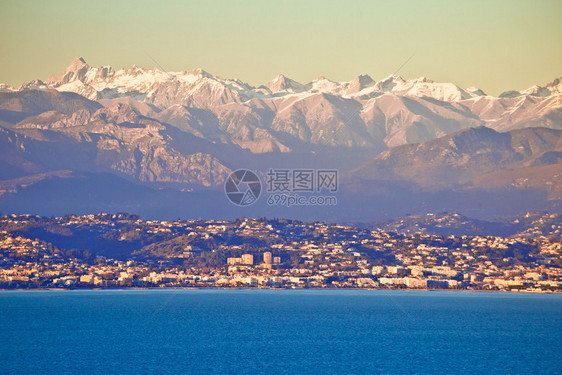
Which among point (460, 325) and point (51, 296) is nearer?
point (460, 325)

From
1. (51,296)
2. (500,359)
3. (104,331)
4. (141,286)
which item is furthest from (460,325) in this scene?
(51,296)

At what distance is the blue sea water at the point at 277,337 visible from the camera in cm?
10975

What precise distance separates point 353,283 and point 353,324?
52103 mm

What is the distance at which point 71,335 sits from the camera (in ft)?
432

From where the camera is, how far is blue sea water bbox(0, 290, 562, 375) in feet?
360

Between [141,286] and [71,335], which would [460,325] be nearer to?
[71,335]

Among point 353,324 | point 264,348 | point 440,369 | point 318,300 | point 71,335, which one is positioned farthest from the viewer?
point 318,300

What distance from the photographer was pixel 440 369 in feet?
357

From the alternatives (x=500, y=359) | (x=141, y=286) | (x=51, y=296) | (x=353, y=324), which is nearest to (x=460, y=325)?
(x=353, y=324)

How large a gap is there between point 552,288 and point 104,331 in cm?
8516

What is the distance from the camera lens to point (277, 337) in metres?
131

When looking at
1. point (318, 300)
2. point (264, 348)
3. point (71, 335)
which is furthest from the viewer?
point (318, 300)

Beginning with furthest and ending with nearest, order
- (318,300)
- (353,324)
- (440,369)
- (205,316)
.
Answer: (318,300)
(205,316)
(353,324)
(440,369)

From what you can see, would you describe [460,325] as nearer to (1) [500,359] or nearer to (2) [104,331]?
(1) [500,359]
